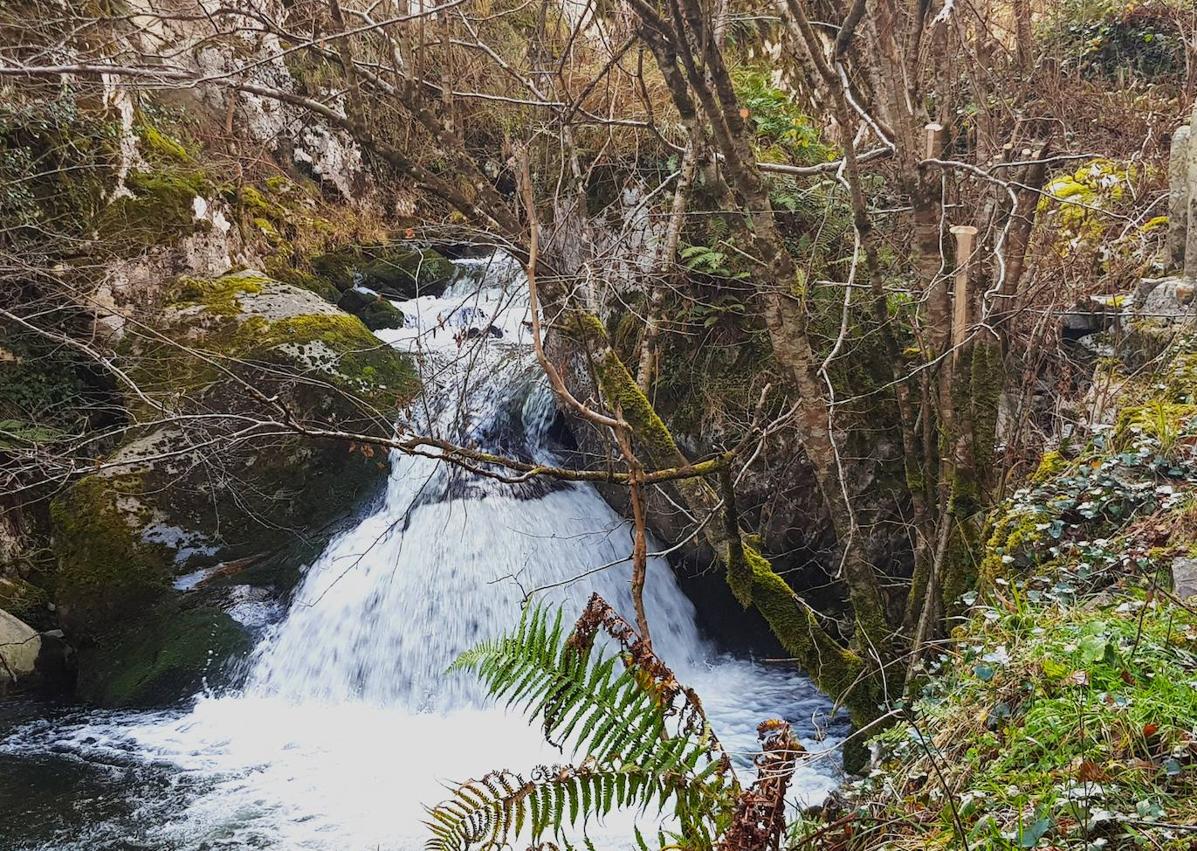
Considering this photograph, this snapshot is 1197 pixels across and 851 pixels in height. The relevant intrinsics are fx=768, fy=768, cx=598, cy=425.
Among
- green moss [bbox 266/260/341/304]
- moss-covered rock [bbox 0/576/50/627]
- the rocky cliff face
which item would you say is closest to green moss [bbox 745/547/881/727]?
the rocky cliff face

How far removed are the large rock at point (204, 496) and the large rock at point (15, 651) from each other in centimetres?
32

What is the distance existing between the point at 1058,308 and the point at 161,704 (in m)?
7.17

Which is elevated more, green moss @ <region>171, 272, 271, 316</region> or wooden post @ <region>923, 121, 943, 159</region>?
green moss @ <region>171, 272, 271, 316</region>

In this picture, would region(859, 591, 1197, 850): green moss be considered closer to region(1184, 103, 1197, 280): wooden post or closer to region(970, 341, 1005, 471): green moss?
region(970, 341, 1005, 471): green moss

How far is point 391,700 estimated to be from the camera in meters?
6.16

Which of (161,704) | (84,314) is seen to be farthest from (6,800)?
(84,314)

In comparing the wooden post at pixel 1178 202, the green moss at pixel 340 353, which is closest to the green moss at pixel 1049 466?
the wooden post at pixel 1178 202

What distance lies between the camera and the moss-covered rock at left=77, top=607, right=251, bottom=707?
638 centimetres

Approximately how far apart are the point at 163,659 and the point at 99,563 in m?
1.04

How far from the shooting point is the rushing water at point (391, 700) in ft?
15.7

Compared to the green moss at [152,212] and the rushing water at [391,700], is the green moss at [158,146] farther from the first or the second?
the rushing water at [391,700]

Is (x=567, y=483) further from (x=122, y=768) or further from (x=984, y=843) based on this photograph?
(x=984, y=843)

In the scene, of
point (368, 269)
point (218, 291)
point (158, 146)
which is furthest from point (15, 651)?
point (368, 269)

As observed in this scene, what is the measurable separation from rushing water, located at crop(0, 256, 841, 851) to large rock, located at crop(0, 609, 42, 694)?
417mm
